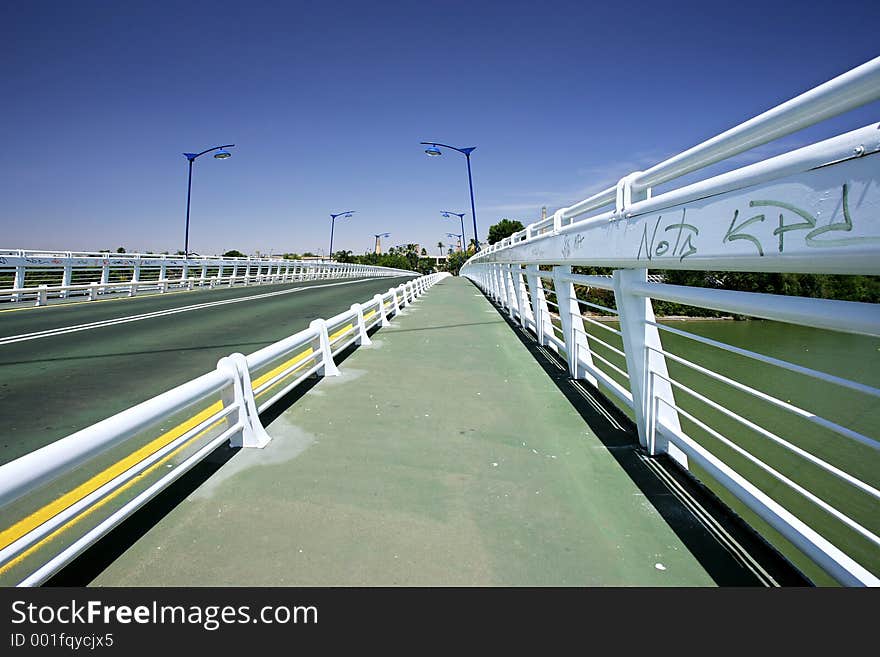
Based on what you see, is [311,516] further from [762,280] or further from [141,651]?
[762,280]

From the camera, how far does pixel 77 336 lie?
9.12 m

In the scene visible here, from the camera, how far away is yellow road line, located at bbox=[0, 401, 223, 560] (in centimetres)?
273

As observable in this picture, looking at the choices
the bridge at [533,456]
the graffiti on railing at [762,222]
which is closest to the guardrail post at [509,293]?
the bridge at [533,456]

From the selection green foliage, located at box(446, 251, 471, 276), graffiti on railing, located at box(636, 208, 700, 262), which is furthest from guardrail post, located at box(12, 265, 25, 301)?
green foliage, located at box(446, 251, 471, 276)

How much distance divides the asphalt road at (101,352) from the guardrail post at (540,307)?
4814 millimetres

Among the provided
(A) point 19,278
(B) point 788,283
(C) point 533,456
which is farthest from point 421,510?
(A) point 19,278

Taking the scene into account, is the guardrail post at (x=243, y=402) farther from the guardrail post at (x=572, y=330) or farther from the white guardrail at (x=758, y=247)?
the guardrail post at (x=572, y=330)

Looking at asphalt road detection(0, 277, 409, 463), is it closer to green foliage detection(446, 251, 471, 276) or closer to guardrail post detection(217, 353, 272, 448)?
guardrail post detection(217, 353, 272, 448)

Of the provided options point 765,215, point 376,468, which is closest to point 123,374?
point 376,468

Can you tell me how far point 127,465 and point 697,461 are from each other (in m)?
3.86

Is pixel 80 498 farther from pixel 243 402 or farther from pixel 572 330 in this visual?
pixel 572 330

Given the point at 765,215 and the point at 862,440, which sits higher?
the point at 765,215

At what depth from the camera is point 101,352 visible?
768 centimetres

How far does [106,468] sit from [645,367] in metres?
3.99
